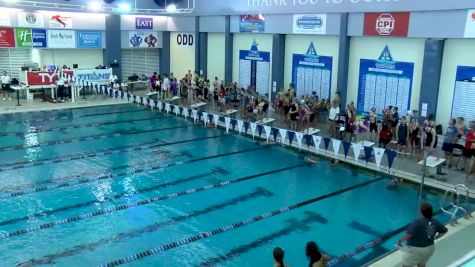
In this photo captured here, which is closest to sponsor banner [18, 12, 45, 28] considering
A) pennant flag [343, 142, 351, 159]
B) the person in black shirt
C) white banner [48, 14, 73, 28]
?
white banner [48, 14, 73, 28]

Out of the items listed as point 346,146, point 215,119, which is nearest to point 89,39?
point 215,119

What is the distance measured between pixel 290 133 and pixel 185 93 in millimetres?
8070

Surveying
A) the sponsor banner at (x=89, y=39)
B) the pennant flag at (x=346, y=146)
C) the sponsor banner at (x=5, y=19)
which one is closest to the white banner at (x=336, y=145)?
the pennant flag at (x=346, y=146)

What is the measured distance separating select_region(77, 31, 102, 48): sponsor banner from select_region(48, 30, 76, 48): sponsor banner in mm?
302

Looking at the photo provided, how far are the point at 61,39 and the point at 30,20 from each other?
1.58 metres

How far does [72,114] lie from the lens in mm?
17750

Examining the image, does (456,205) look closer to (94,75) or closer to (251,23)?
(251,23)

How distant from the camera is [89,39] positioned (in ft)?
72.4

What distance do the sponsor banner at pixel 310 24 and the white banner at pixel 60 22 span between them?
1103 cm

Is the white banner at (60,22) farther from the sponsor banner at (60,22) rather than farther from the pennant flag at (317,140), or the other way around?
the pennant flag at (317,140)

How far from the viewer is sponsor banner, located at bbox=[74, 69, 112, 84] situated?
20.1 metres

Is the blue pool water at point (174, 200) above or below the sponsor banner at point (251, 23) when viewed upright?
below

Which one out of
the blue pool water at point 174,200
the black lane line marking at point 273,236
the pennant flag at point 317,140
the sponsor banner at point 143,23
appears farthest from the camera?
the sponsor banner at point 143,23

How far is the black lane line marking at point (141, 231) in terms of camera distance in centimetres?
670
